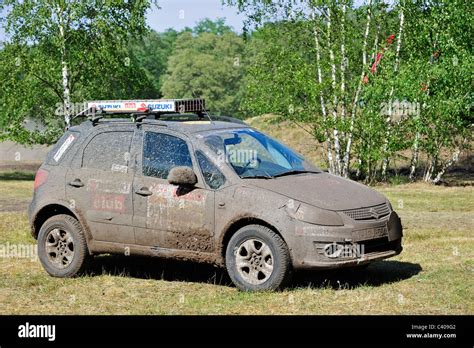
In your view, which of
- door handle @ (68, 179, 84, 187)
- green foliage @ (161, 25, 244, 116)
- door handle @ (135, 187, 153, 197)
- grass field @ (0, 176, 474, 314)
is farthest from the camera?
green foliage @ (161, 25, 244, 116)

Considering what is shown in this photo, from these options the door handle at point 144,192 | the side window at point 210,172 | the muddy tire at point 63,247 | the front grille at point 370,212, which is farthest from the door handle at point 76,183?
the front grille at point 370,212

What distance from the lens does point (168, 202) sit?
30.8ft

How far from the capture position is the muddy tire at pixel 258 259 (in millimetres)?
8680

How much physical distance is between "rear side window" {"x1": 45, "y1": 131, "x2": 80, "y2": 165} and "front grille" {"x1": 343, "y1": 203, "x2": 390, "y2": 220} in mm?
3751

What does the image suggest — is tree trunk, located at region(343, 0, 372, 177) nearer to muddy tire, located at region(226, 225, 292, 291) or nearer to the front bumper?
the front bumper

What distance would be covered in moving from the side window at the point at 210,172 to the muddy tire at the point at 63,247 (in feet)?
6.05

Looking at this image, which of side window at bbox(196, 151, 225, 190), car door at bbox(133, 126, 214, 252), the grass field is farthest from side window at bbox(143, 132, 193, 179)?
the grass field

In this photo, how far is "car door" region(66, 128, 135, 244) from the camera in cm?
973

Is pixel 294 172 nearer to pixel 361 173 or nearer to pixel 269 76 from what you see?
pixel 269 76

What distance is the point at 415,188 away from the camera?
1013 inches

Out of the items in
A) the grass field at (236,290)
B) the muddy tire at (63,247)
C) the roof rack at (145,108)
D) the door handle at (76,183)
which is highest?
the roof rack at (145,108)

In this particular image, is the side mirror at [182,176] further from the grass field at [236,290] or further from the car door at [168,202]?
the grass field at [236,290]

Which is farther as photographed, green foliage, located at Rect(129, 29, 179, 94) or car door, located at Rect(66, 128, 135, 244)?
green foliage, located at Rect(129, 29, 179, 94)
